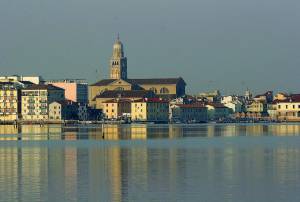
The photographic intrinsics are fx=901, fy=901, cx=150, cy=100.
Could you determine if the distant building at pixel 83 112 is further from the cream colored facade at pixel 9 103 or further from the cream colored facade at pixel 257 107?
the cream colored facade at pixel 257 107

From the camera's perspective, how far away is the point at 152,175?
31688 mm

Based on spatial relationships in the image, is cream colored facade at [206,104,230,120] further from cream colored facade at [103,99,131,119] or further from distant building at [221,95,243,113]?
cream colored facade at [103,99,131,119]

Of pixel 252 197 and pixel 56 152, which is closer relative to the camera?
pixel 252 197

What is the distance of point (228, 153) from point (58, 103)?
91425 millimetres

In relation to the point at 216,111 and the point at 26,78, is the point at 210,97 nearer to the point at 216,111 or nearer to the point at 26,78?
the point at 216,111

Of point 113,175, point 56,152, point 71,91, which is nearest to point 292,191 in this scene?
point 113,175

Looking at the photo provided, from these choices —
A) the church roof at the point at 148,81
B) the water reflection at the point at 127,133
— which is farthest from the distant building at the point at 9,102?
the water reflection at the point at 127,133

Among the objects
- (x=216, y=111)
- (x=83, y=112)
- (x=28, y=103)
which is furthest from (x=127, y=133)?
(x=216, y=111)

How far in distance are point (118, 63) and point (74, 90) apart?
1102 cm

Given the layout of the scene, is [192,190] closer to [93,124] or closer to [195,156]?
[195,156]

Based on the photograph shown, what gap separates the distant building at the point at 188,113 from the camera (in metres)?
152

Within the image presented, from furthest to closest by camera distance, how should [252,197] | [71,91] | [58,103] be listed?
[71,91]
[58,103]
[252,197]

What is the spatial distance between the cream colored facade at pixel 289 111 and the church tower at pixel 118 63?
3055 centimetres

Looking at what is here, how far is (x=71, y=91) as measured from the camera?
16300 cm
